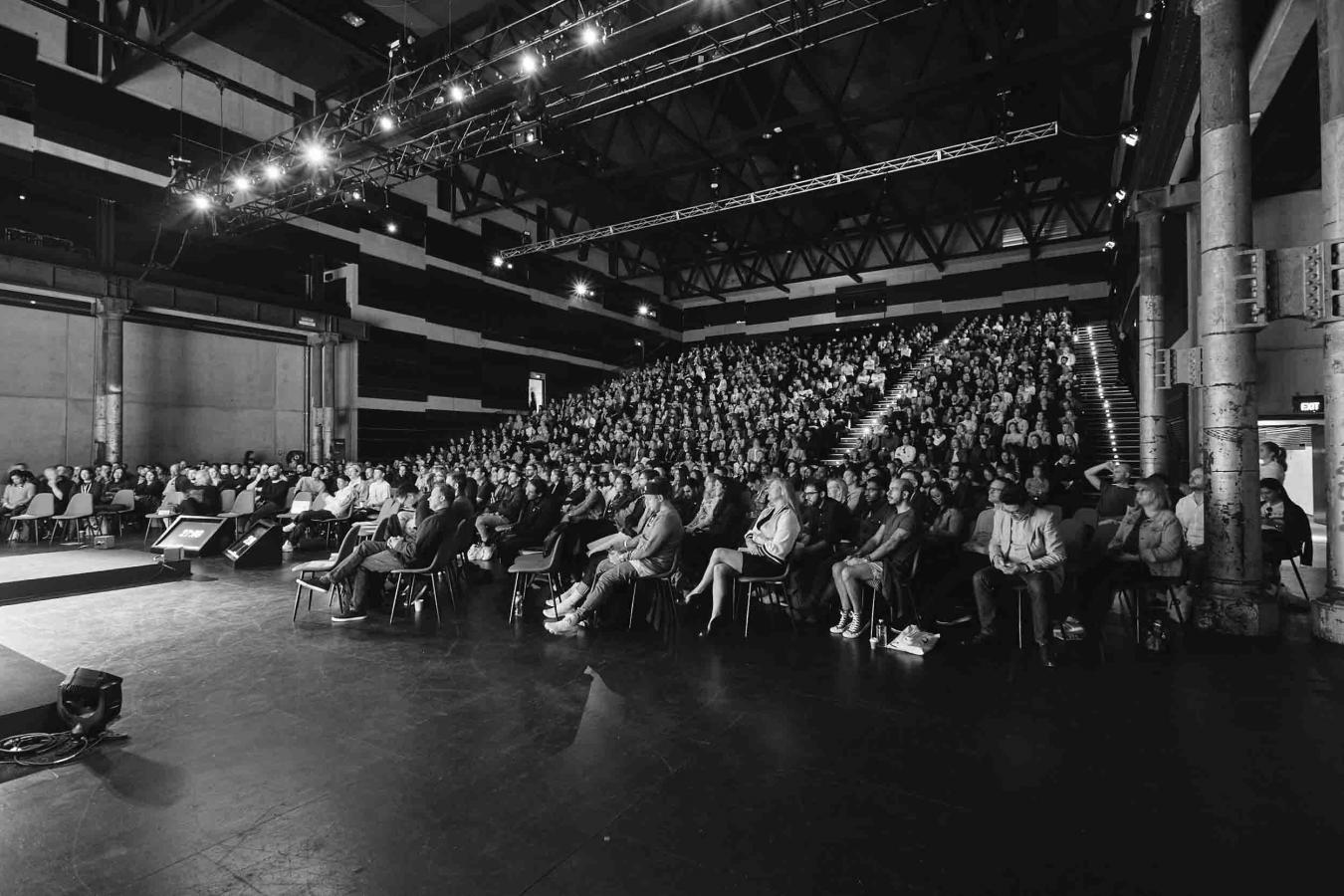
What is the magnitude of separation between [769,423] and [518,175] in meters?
10.5

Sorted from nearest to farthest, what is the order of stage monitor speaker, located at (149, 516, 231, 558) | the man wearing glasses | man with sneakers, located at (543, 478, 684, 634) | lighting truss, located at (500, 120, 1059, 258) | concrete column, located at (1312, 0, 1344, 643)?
the man wearing glasses < concrete column, located at (1312, 0, 1344, 643) < man with sneakers, located at (543, 478, 684, 634) < stage monitor speaker, located at (149, 516, 231, 558) < lighting truss, located at (500, 120, 1059, 258)

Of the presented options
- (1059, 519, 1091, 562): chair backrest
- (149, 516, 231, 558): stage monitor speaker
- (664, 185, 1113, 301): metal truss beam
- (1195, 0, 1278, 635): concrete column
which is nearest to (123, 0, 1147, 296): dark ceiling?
(664, 185, 1113, 301): metal truss beam

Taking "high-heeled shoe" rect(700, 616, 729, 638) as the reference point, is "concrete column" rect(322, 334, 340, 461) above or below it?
above

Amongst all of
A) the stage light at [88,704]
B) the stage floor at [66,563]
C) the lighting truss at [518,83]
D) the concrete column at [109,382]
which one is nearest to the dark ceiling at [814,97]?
the lighting truss at [518,83]

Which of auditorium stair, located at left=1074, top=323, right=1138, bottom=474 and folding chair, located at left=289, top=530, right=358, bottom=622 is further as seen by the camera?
auditorium stair, located at left=1074, top=323, right=1138, bottom=474

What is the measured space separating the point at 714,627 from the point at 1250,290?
4756 mm

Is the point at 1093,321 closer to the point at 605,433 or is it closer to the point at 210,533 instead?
the point at 605,433

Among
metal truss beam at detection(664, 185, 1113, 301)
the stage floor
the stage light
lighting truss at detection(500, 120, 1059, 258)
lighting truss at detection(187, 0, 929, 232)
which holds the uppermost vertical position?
metal truss beam at detection(664, 185, 1113, 301)

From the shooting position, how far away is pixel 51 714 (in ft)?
10.2

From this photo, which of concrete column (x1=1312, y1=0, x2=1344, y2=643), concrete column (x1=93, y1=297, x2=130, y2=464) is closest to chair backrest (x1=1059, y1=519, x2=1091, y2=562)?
concrete column (x1=1312, y1=0, x2=1344, y2=643)

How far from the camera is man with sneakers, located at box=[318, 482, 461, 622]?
5.30 metres

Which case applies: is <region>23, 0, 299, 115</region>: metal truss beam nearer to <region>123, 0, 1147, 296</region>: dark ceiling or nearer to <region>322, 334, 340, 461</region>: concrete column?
<region>123, 0, 1147, 296</region>: dark ceiling

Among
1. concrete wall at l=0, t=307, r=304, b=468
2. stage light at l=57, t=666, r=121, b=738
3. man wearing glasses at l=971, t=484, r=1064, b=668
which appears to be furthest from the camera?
concrete wall at l=0, t=307, r=304, b=468

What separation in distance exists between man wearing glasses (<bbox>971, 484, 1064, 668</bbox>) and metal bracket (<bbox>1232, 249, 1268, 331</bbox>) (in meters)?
2.20
